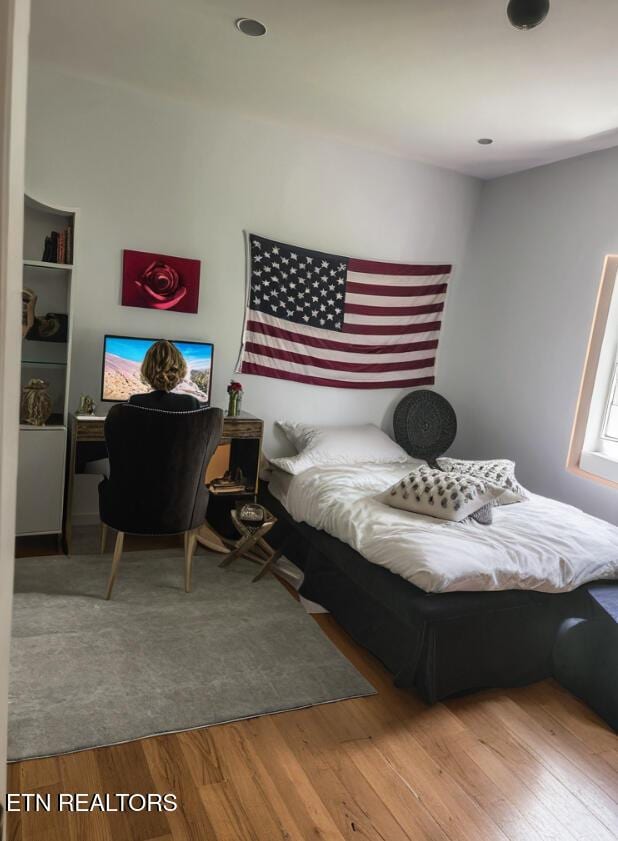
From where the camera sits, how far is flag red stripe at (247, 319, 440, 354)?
4172 mm

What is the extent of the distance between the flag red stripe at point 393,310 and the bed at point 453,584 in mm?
1662

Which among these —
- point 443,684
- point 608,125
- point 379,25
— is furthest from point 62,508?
point 608,125

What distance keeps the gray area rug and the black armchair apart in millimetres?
292

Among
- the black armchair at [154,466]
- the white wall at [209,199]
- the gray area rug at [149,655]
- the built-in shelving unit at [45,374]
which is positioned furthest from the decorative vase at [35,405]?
the gray area rug at [149,655]

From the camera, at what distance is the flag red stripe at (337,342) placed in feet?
13.7

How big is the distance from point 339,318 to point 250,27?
207 centimetres

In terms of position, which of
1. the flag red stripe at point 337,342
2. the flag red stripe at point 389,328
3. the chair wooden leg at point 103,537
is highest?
the flag red stripe at point 389,328

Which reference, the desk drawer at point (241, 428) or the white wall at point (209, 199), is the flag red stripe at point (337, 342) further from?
the desk drawer at point (241, 428)

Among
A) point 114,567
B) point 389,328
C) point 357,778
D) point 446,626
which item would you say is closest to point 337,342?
point 389,328

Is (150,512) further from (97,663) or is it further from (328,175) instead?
(328,175)

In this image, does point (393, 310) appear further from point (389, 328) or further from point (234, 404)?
point (234, 404)

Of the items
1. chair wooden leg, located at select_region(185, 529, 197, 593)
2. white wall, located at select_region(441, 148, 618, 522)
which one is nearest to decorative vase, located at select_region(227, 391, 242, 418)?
chair wooden leg, located at select_region(185, 529, 197, 593)

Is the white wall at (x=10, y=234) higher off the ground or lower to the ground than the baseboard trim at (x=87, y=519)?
higher

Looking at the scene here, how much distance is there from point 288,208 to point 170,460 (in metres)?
2.16
